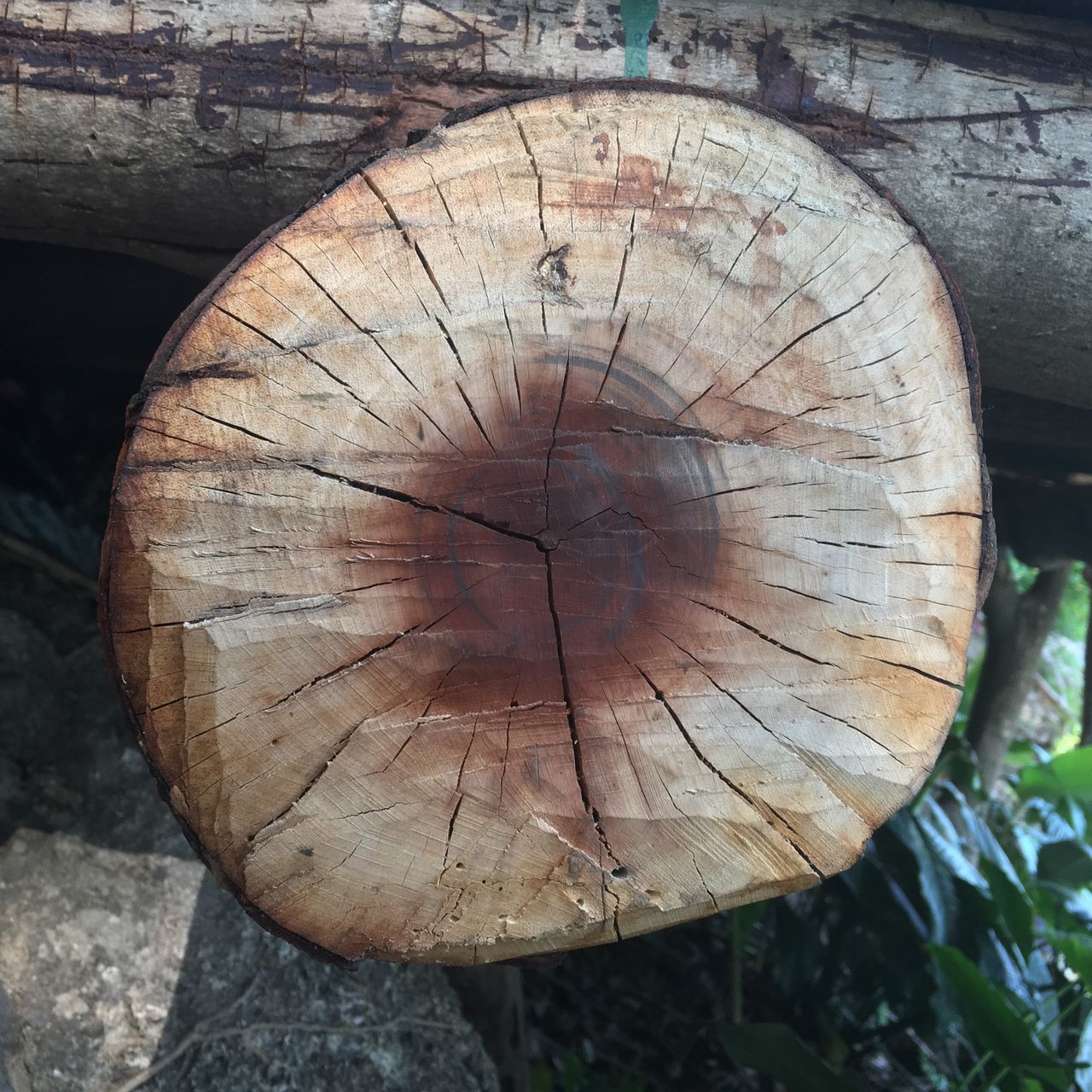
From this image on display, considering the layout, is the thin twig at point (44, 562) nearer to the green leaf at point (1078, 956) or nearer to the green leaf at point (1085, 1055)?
the green leaf at point (1078, 956)

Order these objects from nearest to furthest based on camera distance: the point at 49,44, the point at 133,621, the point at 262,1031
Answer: the point at 133,621 → the point at 49,44 → the point at 262,1031

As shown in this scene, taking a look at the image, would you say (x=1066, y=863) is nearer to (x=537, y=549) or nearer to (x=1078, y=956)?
(x=1078, y=956)

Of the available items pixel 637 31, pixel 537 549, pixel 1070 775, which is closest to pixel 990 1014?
pixel 1070 775

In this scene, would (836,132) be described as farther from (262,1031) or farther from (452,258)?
(262,1031)

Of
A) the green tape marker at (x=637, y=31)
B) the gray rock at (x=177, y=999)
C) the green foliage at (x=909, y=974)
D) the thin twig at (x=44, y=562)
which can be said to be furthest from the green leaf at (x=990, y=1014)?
the thin twig at (x=44, y=562)

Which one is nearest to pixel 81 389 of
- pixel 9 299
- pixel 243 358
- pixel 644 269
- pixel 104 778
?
pixel 9 299
